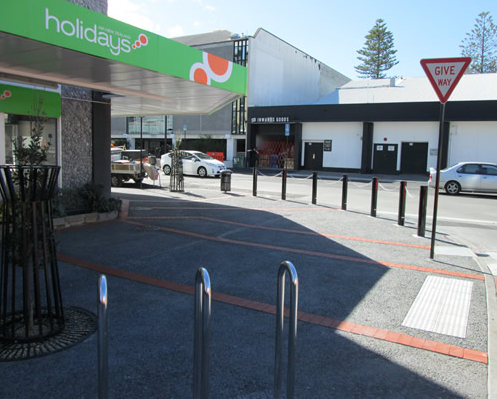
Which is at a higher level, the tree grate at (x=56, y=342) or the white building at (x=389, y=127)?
the white building at (x=389, y=127)

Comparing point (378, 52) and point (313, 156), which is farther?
point (378, 52)

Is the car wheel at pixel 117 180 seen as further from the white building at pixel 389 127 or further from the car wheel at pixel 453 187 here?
the white building at pixel 389 127

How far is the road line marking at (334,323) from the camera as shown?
4.07 m

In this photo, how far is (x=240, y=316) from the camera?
187 inches

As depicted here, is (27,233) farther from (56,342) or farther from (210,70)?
(210,70)

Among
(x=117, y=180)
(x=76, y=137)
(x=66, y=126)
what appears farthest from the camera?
(x=117, y=180)

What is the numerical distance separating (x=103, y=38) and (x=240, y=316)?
4.78 m

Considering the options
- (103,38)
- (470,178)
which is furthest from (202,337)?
(470,178)

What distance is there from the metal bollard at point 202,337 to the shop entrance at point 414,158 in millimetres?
30967

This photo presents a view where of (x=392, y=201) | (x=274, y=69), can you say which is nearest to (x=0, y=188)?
(x=392, y=201)

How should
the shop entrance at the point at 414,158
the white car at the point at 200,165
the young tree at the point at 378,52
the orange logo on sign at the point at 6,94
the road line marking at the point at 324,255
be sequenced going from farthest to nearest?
1. the young tree at the point at 378,52
2. the shop entrance at the point at 414,158
3. the white car at the point at 200,165
4. the orange logo on sign at the point at 6,94
5. the road line marking at the point at 324,255

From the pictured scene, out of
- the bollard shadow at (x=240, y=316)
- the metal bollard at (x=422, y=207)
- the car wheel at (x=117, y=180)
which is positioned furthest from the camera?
the car wheel at (x=117, y=180)

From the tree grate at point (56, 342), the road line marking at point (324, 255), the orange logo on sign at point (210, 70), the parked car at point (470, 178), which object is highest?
the orange logo on sign at point (210, 70)

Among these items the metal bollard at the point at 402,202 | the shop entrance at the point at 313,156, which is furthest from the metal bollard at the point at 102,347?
the shop entrance at the point at 313,156
